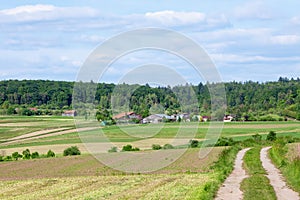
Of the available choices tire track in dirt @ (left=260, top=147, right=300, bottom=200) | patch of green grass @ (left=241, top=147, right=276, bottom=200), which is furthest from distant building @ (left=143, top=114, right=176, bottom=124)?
patch of green grass @ (left=241, top=147, right=276, bottom=200)

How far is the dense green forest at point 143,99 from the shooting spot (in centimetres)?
3500

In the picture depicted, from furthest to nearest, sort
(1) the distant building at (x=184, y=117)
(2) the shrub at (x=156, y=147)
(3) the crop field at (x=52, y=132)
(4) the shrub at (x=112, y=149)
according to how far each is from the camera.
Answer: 1. (3) the crop field at (x=52, y=132)
2. (2) the shrub at (x=156, y=147)
3. (4) the shrub at (x=112, y=149)
4. (1) the distant building at (x=184, y=117)

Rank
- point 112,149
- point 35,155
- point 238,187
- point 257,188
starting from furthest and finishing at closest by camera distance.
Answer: point 35,155
point 112,149
point 238,187
point 257,188

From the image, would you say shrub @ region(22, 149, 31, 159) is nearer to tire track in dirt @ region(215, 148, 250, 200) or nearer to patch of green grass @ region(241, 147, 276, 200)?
tire track in dirt @ region(215, 148, 250, 200)

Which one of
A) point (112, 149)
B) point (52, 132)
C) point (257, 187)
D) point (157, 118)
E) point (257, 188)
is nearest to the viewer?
point (257, 188)

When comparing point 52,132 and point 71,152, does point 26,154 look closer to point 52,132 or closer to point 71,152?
point 71,152

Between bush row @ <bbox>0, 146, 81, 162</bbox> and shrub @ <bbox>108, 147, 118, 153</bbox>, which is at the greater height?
shrub @ <bbox>108, 147, 118, 153</bbox>

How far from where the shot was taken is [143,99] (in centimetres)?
3700

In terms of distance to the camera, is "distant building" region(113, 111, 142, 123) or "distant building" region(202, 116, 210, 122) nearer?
"distant building" region(113, 111, 142, 123)

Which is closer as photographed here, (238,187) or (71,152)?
(238,187)

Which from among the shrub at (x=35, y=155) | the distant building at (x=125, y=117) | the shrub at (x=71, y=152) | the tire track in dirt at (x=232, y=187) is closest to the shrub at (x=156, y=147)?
the shrub at (x=71, y=152)

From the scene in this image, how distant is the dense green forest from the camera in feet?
115

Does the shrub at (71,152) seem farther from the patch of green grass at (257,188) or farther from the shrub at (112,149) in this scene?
the patch of green grass at (257,188)

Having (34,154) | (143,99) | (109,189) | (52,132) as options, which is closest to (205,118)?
(143,99)
